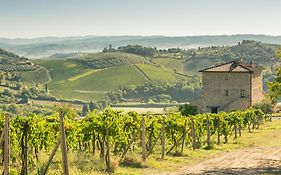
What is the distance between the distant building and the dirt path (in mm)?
47414

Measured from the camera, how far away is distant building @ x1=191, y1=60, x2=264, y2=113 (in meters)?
74.9

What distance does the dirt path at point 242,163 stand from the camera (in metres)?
20.1

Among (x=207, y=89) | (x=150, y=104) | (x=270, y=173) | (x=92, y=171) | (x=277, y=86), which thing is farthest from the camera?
(x=150, y=104)

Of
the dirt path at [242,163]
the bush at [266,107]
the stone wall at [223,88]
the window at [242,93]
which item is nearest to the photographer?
the dirt path at [242,163]

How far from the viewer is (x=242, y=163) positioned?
22812mm

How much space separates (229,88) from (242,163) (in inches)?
2140

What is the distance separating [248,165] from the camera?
2214cm

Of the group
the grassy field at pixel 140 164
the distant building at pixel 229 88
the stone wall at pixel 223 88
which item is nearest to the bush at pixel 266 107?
the distant building at pixel 229 88

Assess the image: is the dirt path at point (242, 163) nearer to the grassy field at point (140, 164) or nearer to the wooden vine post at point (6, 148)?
the grassy field at point (140, 164)

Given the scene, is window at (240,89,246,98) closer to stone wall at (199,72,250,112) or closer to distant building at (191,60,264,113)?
distant building at (191,60,264,113)

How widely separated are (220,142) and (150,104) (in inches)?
6202

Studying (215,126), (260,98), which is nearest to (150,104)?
(260,98)

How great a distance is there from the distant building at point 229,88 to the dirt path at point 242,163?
47414 millimetres

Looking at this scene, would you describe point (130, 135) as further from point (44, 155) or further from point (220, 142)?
point (220, 142)
